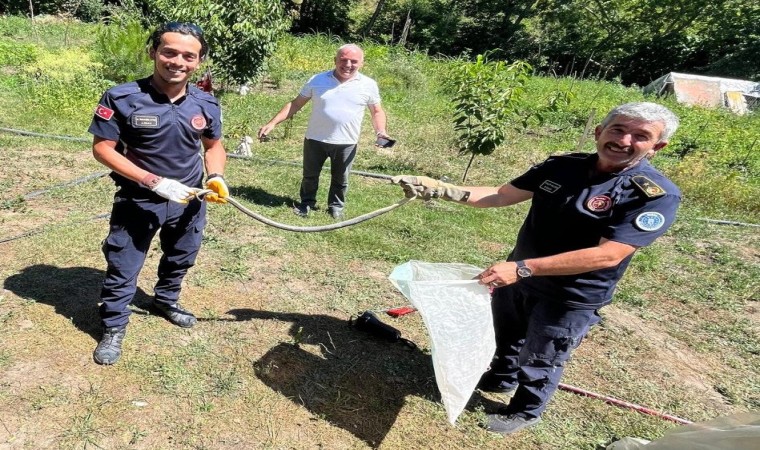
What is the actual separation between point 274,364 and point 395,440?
787 millimetres

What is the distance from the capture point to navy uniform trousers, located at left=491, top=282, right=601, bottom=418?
7.55ft

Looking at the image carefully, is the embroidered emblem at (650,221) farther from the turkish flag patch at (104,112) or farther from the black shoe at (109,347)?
the black shoe at (109,347)

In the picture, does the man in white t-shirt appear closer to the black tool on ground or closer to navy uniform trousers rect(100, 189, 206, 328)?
the black tool on ground

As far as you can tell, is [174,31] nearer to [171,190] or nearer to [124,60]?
[171,190]

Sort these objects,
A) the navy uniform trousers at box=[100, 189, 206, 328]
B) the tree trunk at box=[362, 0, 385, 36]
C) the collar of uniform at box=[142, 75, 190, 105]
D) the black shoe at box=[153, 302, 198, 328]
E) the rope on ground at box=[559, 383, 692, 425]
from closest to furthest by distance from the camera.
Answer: the collar of uniform at box=[142, 75, 190, 105] < the navy uniform trousers at box=[100, 189, 206, 328] < the rope on ground at box=[559, 383, 692, 425] < the black shoe at box=[153, 302, 198, 328] < the tree trunk at box=[362, 0, 385, 36]

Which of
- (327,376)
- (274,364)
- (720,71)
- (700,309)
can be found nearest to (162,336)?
(274,364)

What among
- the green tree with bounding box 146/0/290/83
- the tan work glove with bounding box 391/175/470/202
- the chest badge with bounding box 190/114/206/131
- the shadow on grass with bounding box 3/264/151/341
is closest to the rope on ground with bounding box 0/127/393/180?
the green tree with bounding box 146/0/290/83

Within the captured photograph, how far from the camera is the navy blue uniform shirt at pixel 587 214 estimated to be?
6.43 feet

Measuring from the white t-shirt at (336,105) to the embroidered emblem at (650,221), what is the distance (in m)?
2.93

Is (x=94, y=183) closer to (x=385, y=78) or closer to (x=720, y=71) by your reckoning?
(x=385, y=78)

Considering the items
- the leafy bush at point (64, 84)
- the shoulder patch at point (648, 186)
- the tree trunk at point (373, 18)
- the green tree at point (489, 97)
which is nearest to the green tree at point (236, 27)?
the leafy bush at point (64, 84)

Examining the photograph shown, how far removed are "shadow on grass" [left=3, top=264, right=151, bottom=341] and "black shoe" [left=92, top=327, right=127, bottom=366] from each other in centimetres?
17

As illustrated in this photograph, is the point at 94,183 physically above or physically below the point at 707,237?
below

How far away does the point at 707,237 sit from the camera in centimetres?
559
